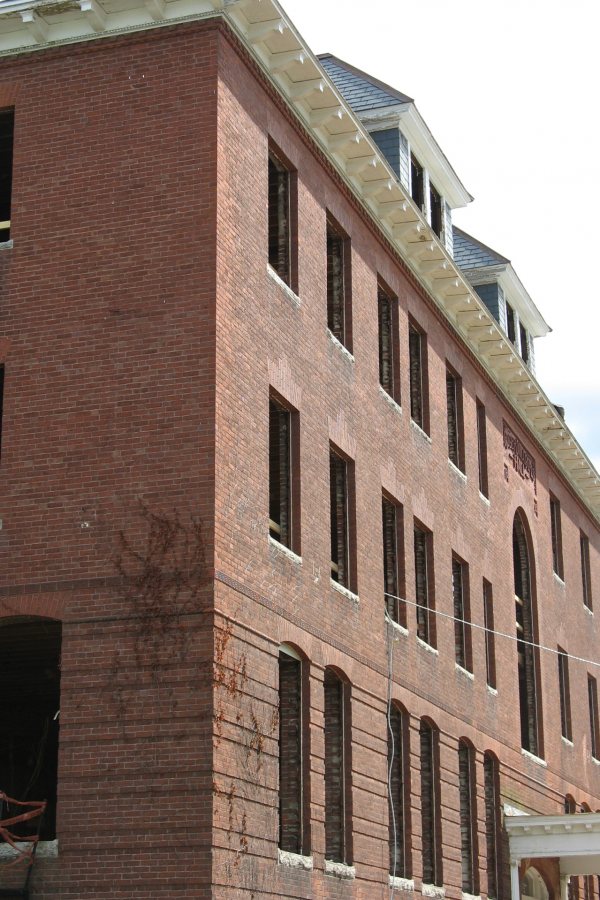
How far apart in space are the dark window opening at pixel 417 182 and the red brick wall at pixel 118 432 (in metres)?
10.8

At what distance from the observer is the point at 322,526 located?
2348cm

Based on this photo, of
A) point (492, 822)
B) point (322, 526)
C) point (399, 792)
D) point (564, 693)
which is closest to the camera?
point (322, 526)

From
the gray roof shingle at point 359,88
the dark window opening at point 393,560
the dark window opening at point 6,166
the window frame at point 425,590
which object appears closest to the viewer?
the dark window opening at point 6,166

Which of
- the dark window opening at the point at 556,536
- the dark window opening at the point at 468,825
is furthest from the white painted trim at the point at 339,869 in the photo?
the dark window opening at the point at 556,536

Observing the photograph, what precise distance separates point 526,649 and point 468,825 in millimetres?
7710

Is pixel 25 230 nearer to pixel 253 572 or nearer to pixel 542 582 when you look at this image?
pixel 253 572

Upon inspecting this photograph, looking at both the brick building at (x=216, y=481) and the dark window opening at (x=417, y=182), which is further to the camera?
the dark window opening at (x=417, y=182)

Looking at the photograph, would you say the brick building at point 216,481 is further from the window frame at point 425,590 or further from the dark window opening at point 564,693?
the dark window opening at point 564,693

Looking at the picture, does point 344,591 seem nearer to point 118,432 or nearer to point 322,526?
point 322,526

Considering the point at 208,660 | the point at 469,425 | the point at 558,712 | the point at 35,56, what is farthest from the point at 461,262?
the point at 208,660

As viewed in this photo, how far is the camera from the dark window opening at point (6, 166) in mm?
22078

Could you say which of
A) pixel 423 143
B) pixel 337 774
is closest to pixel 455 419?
pixel 423 143

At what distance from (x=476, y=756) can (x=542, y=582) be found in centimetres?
850

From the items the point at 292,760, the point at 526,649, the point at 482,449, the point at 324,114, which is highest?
the point at 324,114
